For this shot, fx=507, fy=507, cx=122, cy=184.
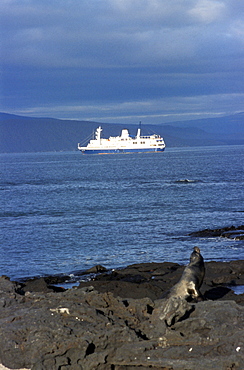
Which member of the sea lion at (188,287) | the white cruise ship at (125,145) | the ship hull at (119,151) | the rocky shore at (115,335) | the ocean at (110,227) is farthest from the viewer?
the ship hull at (119,151)

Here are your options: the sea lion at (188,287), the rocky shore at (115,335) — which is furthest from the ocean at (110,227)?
the rocky shore at (115,335)

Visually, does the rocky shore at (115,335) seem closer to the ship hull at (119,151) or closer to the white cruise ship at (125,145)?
the white cruise ship at (125,145)

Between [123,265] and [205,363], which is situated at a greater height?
[205,363]

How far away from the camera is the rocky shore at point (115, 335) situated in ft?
15.1

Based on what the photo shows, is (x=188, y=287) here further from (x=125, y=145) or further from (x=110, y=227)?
(x=125, y=145)

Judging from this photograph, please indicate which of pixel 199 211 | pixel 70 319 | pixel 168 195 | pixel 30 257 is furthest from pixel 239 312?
pixel 168 195

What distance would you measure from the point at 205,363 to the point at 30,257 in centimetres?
901

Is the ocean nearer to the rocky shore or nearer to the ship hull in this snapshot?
the rocky shore

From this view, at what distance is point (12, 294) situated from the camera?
6.11 meters

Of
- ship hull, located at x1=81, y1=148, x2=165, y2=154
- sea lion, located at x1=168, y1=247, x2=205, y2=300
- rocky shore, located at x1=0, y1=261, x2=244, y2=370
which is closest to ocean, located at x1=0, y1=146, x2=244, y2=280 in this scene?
sea lion, located at x1=168, y1=247, x2=205, y2=300

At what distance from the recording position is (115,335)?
15.9 feet

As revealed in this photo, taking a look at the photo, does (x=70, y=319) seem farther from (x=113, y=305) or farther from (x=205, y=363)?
(x=205, y=363)

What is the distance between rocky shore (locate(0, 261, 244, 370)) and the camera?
181 inches

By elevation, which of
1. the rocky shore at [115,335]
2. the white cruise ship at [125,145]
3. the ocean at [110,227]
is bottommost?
the ocean at [110,227]
